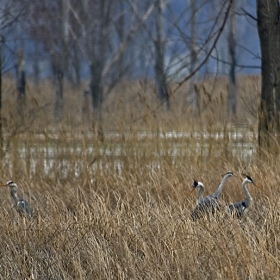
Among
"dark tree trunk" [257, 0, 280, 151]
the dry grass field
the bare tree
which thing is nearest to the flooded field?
the dry grass field

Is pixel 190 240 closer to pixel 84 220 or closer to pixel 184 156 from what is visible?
pixel 84 220

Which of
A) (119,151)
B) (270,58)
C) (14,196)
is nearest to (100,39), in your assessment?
(270,58)

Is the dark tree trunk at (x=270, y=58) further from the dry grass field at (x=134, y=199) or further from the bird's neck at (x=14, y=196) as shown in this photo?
the bird's neck at (x=14, y=196)

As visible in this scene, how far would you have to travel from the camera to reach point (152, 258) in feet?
14.8

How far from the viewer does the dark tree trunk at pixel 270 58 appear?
8.14 metres

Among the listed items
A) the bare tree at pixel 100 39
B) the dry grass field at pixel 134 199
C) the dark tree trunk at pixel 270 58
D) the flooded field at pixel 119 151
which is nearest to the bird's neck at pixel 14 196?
the dry grass field at pixel 134 199

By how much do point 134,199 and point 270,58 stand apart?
2.87 m

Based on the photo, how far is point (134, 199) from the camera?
6.30m

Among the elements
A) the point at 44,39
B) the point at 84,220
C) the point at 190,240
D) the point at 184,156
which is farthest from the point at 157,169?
the point at 44,39

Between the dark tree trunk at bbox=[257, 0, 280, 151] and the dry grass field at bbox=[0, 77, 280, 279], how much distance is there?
34cm

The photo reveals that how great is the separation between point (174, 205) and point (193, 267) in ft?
5.47

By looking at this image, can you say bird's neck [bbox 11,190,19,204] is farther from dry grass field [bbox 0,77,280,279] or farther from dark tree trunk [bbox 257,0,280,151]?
dark tree trunk [bbox 257,0,280,151]

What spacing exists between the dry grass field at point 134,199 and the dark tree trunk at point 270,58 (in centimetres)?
34

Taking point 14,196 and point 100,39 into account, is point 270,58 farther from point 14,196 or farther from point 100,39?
point 100,39
